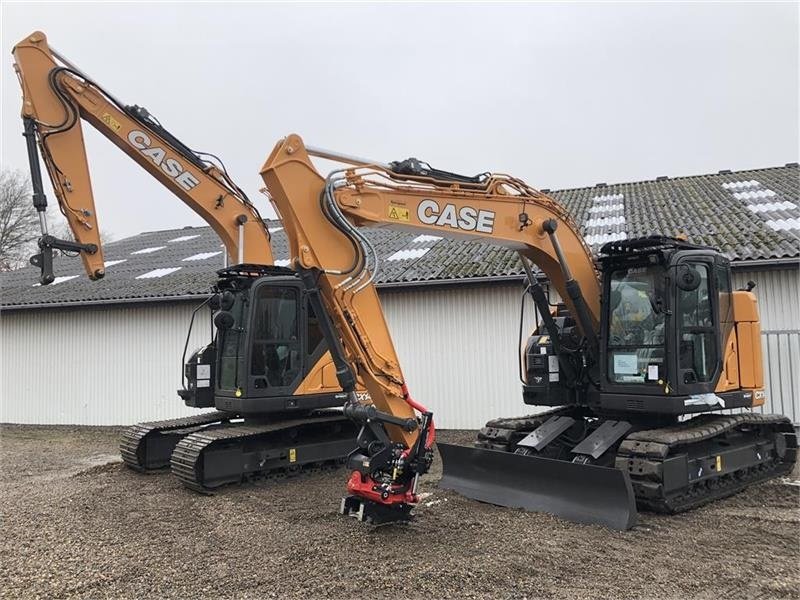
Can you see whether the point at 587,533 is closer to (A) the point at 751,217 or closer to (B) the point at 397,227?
(B) the point at 397,227

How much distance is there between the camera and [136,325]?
609 inches

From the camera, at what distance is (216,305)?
8.79 m

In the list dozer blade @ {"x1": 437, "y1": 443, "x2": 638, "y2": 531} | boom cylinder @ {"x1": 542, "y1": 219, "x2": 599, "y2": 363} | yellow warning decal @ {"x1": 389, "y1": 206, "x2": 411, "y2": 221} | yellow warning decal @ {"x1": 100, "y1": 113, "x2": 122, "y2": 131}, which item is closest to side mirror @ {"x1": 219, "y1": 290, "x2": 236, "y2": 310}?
yellow warning decal @ {"x1": 100, "y1": 113, "x2": 122, "y2": 131}

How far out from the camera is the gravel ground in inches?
188

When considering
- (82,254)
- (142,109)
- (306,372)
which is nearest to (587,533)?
(306,372)

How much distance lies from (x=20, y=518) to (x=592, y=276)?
673 cm

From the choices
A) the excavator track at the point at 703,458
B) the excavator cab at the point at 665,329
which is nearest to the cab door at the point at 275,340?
the excavator cab at the point at 665,329

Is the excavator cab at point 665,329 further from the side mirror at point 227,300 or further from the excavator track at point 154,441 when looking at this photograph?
the excavator track at point 154,441

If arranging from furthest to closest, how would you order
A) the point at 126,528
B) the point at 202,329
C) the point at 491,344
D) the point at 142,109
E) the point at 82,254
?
1. the point at 202,329
2. the point at 491,344
3. the point at 142,109
4. the point at 82,254
5. the point at 126,528

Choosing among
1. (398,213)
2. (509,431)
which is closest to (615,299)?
(509,431)

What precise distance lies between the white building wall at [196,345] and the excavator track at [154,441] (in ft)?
16.6

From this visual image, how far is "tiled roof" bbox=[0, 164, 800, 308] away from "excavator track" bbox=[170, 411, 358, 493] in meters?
4.81

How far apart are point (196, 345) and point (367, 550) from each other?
10879mm

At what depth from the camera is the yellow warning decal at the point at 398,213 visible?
6031 millimetres
